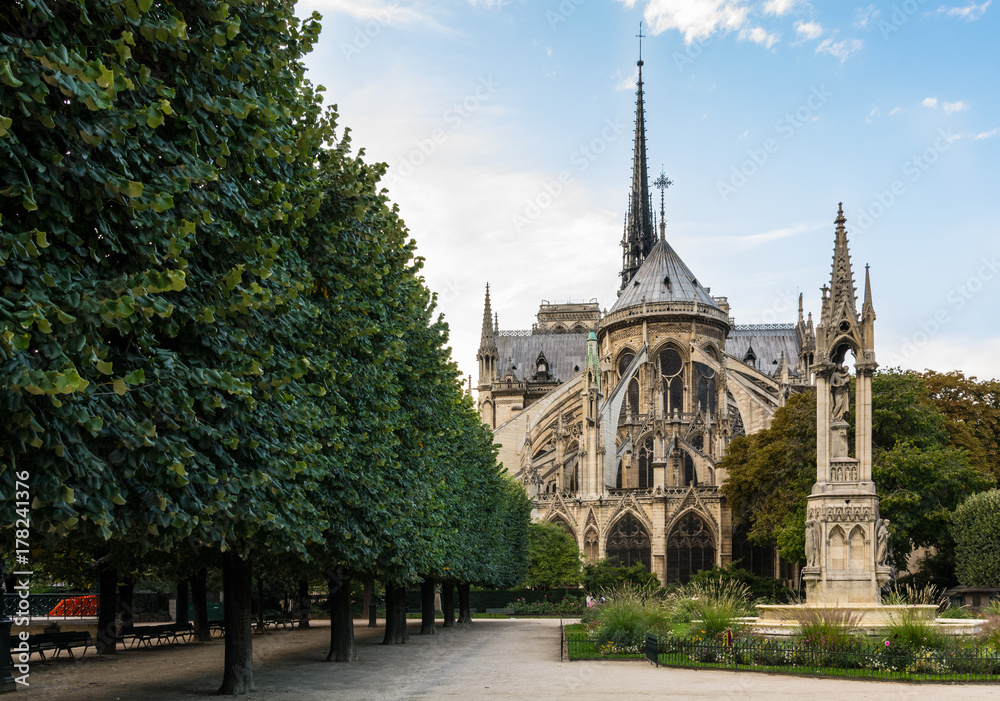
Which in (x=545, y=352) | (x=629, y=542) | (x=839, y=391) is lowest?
(x=629, y=542)

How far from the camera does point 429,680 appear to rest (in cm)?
1933

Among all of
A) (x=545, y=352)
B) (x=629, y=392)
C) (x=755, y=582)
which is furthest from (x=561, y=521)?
(x=545, y=352)

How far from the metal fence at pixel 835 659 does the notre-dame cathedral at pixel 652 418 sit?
41.1 metres

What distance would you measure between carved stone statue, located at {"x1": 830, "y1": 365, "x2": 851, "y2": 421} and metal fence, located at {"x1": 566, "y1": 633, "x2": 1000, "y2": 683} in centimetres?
655

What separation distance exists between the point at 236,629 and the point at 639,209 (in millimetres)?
99010

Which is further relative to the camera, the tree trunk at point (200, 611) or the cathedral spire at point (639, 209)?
the cathedral spire at point (639, 209)

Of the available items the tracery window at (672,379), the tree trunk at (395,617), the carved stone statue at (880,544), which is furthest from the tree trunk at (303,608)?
the tracery window at (672,379)

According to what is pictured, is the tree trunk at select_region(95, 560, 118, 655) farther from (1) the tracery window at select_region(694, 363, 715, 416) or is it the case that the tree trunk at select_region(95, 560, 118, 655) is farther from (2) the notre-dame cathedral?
(1) the tracery window at select_region(694, 363, 715, 416)

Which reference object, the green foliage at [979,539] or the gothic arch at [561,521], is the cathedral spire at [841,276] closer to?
the green foliage at [979,539]

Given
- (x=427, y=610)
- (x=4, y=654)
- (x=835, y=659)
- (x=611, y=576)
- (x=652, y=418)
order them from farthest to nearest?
(x=652, y=418) < (x=611, y=576) < (x=427, y=610) < (x=835, y=659) < (x=4, y=654)

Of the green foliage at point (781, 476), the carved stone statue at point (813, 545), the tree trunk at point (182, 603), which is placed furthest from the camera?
the green foliage at point (781, 476)

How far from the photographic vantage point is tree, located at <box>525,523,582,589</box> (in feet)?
Result: 202

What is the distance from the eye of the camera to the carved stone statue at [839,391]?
24594 millimetres

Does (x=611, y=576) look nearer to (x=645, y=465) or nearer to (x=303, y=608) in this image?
(x=645, y=465)
